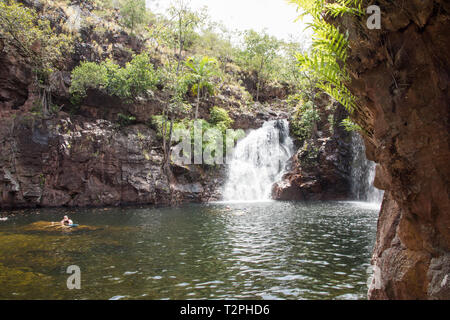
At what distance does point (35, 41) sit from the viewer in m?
24.3

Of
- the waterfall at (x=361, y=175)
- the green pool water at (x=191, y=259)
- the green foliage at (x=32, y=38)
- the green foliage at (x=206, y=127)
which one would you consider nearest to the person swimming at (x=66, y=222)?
the green pool water at (x=191, y=259)

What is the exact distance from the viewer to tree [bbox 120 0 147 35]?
117 ft

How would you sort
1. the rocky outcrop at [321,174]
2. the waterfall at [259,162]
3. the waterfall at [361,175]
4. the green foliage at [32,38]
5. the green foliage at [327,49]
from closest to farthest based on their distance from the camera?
the green foliage at [327,49] < the green foliage at [32,38] < the waterfall at [361,175] < the rocky outcrop at [321,174] < the waterfall at [259,162]

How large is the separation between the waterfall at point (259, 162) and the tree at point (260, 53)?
1313cm

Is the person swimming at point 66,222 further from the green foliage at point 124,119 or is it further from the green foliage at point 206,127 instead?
the green foliage at point 206,127

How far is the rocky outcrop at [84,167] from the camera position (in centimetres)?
2180

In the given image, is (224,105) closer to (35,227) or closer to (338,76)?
(35,227)

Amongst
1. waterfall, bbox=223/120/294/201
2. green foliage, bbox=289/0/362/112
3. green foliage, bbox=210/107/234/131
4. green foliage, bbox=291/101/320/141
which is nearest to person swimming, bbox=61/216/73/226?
green foliage, bbox=289/0/362/112

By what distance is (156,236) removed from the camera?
1262 centimetres

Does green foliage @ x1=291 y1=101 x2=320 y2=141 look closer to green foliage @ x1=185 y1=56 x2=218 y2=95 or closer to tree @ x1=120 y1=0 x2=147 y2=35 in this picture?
green foliage @ x1=185 y1=56 x2=218 y2=95

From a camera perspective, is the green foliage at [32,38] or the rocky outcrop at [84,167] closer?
the rocky outcrop at [84,167]

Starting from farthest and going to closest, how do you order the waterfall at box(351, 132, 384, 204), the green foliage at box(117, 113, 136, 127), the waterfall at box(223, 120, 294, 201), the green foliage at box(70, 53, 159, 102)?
the waterfall at box(223, 120, 294, 201) → the green foliage at box(117, 113, 136, 127) → the waterfall at box(351, 132, 384, 204) → the green foliage at box(70, 53, 159, 102)

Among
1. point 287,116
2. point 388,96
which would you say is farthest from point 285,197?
point 388,96

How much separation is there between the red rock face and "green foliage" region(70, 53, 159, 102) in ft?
86.9
